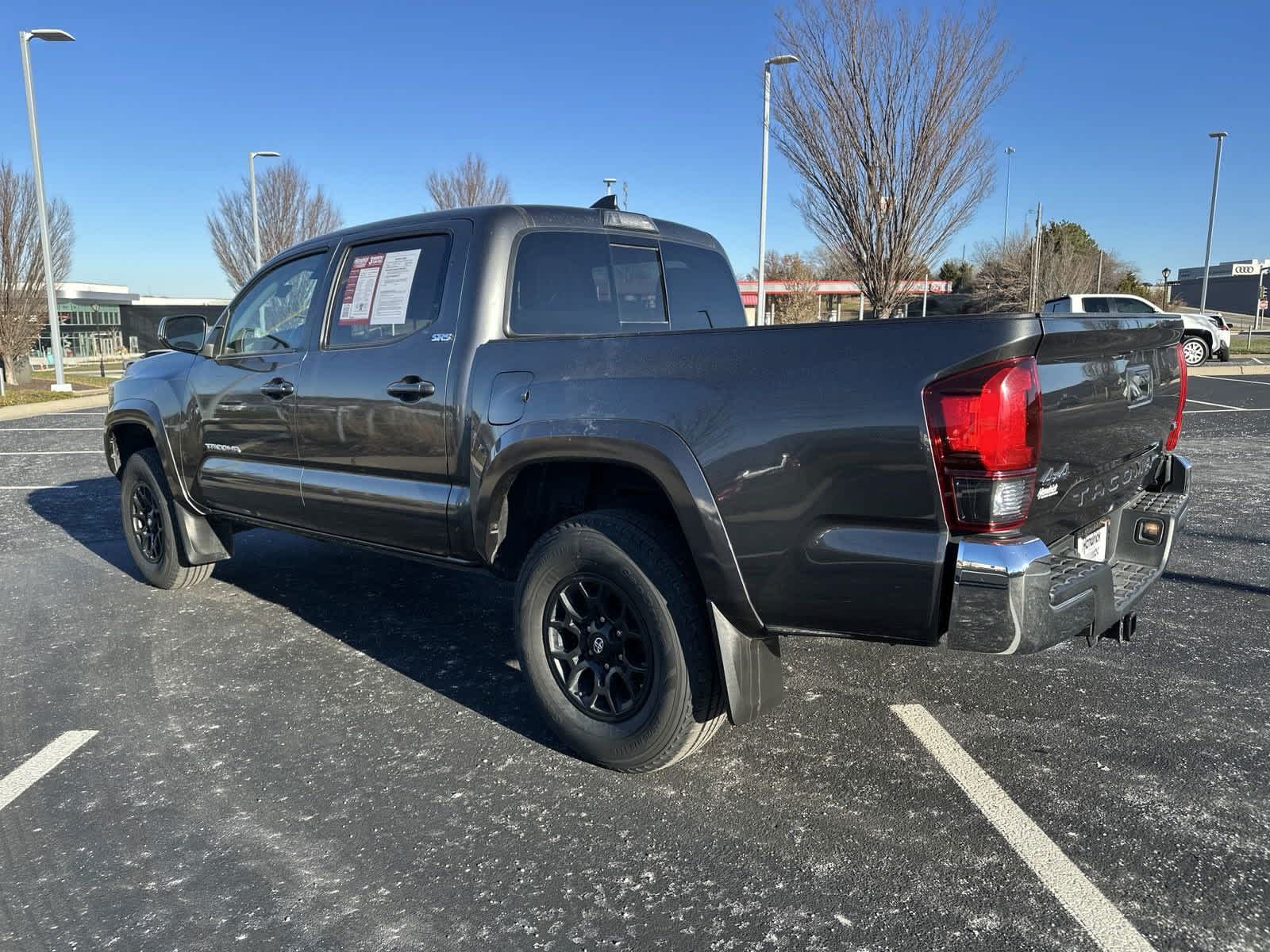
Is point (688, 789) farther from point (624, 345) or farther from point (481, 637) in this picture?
point (481, 637)

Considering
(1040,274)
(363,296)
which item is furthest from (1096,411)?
(1040,274)

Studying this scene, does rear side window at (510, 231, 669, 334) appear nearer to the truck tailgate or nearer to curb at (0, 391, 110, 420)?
the truck tailgate

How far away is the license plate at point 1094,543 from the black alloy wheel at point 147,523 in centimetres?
474

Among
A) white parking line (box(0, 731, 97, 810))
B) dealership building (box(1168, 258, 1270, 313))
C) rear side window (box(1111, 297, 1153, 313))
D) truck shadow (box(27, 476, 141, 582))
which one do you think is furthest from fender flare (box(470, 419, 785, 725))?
dealership building (box(1168, 258, 1270, 313))

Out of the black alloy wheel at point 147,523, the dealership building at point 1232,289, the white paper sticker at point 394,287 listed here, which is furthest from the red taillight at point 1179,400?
the dealership building at point 1232,289

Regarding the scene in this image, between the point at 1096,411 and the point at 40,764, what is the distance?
3.72 metres

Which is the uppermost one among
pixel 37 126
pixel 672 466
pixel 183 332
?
pixel 37 126

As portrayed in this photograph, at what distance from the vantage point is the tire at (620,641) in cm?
285

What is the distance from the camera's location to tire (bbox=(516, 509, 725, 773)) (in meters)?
2.85

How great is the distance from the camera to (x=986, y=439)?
2.26 meters

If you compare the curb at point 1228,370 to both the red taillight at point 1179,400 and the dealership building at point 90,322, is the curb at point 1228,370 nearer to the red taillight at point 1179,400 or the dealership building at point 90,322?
the red taillight at point 1179,400

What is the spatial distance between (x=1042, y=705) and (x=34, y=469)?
10545mm

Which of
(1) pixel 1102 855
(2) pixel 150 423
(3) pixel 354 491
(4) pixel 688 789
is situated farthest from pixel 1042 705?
(2) pixel 150 423

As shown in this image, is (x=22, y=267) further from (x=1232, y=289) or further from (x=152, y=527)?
(x=1232, y=289)
